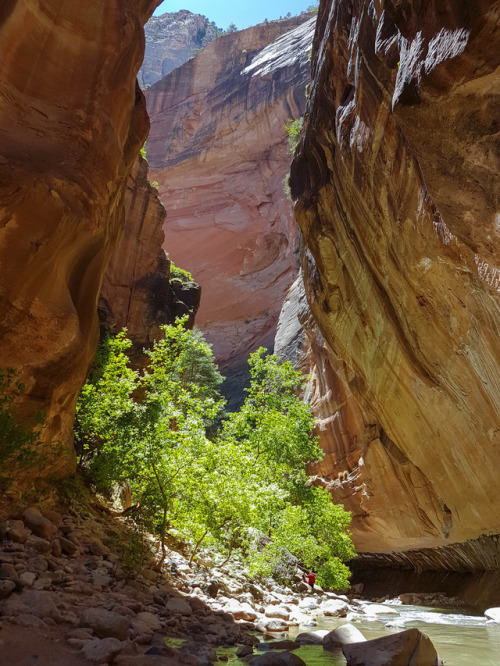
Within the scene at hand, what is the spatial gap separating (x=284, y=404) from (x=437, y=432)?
6.80m

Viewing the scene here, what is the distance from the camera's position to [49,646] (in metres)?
4.85

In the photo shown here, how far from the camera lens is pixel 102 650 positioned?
16.3ft

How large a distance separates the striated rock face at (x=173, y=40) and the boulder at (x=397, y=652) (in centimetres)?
10299

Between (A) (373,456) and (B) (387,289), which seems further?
(A) (373,456)

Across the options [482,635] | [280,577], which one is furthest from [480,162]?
[280,577]

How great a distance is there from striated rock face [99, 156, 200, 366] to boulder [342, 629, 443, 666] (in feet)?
49.6

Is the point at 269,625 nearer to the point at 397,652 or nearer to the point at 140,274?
the point at 397,652

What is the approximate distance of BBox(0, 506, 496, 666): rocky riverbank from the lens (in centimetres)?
513

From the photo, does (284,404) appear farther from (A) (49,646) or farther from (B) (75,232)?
(A) (49,646)

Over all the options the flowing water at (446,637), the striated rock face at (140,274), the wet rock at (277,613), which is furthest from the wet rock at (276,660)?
the striated rock face at (140,274)

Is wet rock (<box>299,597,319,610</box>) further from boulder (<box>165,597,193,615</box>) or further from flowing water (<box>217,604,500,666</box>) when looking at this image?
boulder (<box>165,597,193,615</box>)

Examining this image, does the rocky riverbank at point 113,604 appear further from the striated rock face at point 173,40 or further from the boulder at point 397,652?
the striated rock face at point 173,40

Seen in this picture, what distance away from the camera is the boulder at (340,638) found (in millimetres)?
7562

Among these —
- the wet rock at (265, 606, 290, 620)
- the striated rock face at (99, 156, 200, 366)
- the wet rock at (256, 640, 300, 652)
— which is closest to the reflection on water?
the wet rock at (256, 640, 300, 652)
